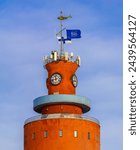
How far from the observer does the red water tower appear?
85375 mm

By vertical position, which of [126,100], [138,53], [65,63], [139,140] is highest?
[65,63]

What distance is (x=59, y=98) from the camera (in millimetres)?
86625

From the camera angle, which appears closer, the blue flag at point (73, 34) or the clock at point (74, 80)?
the clock at point (74, 80)

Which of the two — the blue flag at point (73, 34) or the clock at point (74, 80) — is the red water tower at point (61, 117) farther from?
the blue flag at point (73, 34)

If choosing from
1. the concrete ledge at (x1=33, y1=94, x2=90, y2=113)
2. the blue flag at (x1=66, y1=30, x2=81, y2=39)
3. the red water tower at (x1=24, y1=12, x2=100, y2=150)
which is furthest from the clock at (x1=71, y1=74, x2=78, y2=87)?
the blue flag at (x1=66, y1=30, x2=81, y2=39)

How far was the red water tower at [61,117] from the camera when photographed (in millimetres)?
85375

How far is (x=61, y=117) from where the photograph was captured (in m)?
85.9

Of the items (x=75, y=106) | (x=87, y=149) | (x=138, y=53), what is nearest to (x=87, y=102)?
(x=75, y=106)

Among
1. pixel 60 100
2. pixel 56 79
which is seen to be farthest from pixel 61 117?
pixel 56 79

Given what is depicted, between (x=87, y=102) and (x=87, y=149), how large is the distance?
24.0ft

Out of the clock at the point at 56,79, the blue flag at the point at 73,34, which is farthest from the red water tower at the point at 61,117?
the blue flag at the point at 73,34

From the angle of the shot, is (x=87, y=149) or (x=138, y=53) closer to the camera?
(x=138, y=53)

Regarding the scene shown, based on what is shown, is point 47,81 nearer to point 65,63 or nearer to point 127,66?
point 65,63

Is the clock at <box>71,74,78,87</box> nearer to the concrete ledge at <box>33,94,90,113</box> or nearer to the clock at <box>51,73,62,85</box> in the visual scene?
the clock at <box>51,73,62,85</box>
